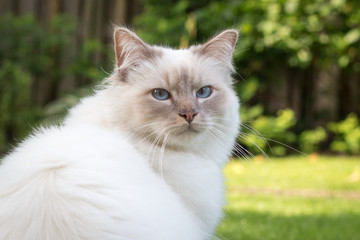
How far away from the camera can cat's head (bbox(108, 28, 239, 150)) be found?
1.99m

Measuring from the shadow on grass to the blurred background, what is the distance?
7.78 feet

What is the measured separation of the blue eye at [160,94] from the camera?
204cm

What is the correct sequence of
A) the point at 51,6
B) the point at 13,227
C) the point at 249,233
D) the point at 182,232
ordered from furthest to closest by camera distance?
the point at 51,6 < the point at 249,233 < the point at 182,232 < the point at 13,227

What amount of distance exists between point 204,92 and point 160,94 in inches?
8.6

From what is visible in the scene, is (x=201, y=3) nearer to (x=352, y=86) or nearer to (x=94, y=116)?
(x=352, y=86)

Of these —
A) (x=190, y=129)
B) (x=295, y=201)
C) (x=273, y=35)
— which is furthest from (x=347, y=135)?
(x=190, y=129)

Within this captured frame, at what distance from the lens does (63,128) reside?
6.37ft

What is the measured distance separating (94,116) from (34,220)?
69 cm

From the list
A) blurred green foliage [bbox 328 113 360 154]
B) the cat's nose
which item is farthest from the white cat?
blurred green foliage [bbox 328 113 360 154]

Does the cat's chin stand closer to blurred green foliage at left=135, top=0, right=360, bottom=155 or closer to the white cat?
the white cat

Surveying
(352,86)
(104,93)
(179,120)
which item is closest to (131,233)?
(179,120)

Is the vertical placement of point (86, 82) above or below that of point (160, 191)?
below

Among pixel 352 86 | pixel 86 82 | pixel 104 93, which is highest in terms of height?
pixel 104 93

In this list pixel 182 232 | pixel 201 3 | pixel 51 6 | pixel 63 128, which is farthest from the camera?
pixel 51 6
